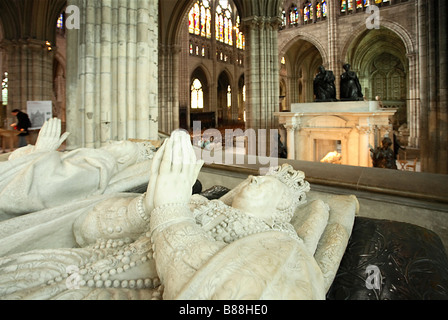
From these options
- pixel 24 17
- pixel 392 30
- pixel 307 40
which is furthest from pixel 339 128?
pixel 307 40

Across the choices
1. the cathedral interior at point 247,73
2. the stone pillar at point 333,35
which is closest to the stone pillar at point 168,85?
the cathedral interior at point 247,73

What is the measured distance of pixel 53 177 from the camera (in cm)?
160

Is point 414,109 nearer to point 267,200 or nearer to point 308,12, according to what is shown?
point 308,12

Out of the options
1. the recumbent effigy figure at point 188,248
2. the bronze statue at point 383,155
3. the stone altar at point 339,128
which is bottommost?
the recumbent effigy figure at point 188,248

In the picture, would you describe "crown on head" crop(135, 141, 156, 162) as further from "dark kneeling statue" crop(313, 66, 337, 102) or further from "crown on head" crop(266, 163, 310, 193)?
"dark kneeling statue" crop(313, 66, 337, 102)

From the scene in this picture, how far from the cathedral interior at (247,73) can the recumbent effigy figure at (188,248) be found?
138cm

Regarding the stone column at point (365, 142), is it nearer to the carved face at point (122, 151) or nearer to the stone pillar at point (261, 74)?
the stone pillar at point (261, 74)

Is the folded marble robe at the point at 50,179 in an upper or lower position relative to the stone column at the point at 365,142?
lower

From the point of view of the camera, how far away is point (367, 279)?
1091 millimetres

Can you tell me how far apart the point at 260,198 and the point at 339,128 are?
7.61m

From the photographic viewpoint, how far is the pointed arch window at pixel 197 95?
2961 cm

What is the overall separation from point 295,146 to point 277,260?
→ 8157 mm
